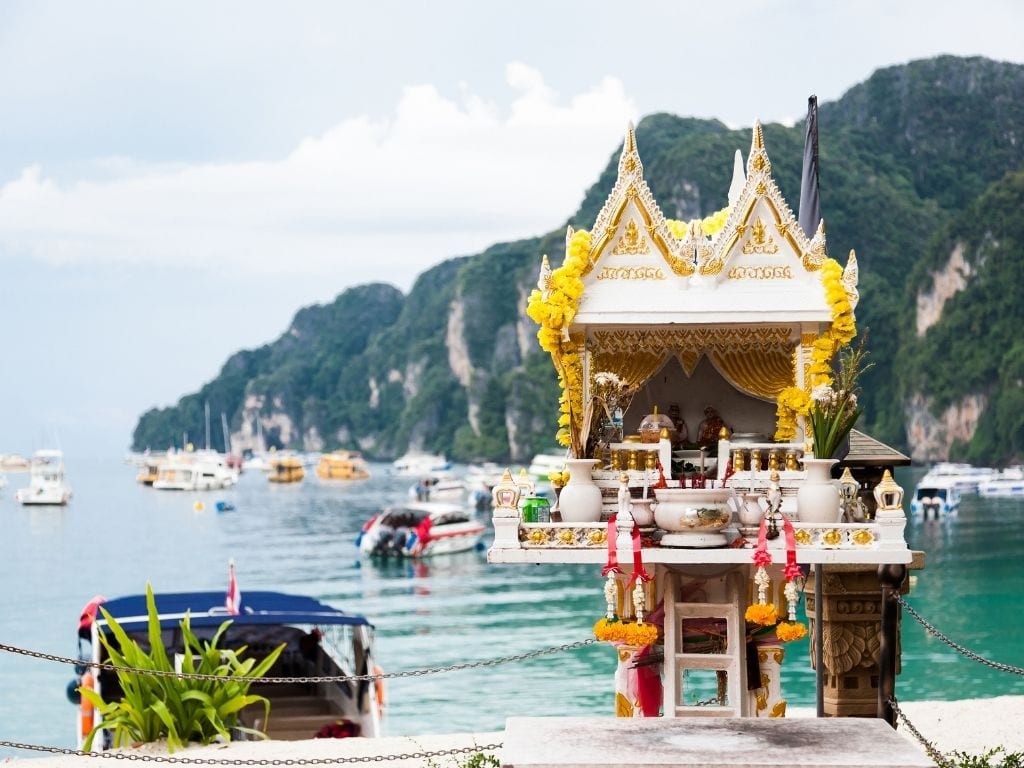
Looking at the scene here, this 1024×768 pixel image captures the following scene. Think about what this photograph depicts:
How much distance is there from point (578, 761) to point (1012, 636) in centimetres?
4167

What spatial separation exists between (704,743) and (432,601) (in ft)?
156

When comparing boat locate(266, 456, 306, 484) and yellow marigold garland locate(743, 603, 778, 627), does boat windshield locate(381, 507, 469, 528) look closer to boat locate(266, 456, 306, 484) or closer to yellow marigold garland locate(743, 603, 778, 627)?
yellow marigold garland locate(743, 603, 778, 627)

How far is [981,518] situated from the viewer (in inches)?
3457

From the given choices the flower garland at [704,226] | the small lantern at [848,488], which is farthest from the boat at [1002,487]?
the small lantern at [848,488]

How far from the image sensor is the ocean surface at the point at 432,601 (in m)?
37.2

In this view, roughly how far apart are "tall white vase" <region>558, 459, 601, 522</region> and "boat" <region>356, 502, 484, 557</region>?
5749 centimetres

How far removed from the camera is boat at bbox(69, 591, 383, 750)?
2247cm

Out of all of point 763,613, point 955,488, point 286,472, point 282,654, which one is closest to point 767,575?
point 763,613

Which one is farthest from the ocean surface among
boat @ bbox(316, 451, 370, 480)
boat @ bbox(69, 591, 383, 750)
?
boat @ bbox(316, 451, 370, 480)

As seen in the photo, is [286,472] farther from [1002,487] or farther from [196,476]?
[1002,487]

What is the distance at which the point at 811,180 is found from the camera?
56.1ft

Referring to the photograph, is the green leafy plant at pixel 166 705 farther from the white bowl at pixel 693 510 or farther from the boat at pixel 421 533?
the boat at pixel 421 533

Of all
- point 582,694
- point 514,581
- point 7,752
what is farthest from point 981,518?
point 7,752

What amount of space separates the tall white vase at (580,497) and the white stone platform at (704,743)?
2.45 meters
